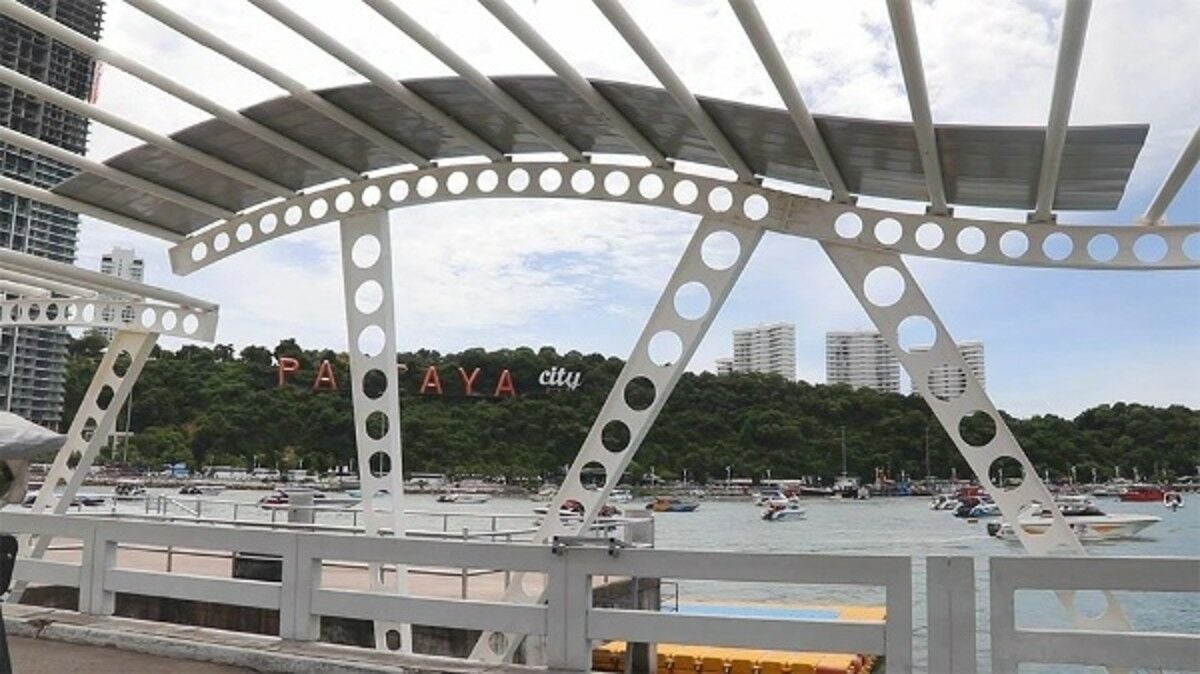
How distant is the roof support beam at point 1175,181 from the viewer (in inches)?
287

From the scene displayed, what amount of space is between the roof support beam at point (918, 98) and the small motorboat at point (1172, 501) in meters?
95.6

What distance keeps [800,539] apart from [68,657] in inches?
2169

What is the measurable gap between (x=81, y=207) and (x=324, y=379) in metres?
61.4

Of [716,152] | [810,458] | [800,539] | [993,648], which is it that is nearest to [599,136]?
[716,152]

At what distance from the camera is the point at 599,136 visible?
966 centimetres

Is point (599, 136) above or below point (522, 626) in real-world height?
above

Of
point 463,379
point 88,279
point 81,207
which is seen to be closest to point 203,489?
point 463,379

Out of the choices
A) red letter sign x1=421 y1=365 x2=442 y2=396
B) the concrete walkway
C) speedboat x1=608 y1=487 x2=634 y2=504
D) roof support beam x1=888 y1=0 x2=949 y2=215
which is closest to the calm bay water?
roof support beam x1=888 y1=0 x2=949 y2=215

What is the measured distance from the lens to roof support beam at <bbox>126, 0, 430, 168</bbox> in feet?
24.6

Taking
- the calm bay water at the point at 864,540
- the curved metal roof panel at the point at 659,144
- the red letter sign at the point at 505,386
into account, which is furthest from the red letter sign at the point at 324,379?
the curved metal roof panel at the point at 659,144

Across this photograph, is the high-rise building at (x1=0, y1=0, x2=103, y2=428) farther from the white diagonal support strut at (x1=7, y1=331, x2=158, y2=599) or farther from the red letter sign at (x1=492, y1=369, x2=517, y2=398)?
the red letter sign at (x1=492, y1=369, x2=517, y2=398)

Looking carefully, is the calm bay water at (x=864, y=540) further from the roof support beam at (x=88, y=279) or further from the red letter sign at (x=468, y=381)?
the red letter sign at (x=468, y=381)

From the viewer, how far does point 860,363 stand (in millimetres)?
97438

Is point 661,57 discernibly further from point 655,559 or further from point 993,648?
point 993,648
